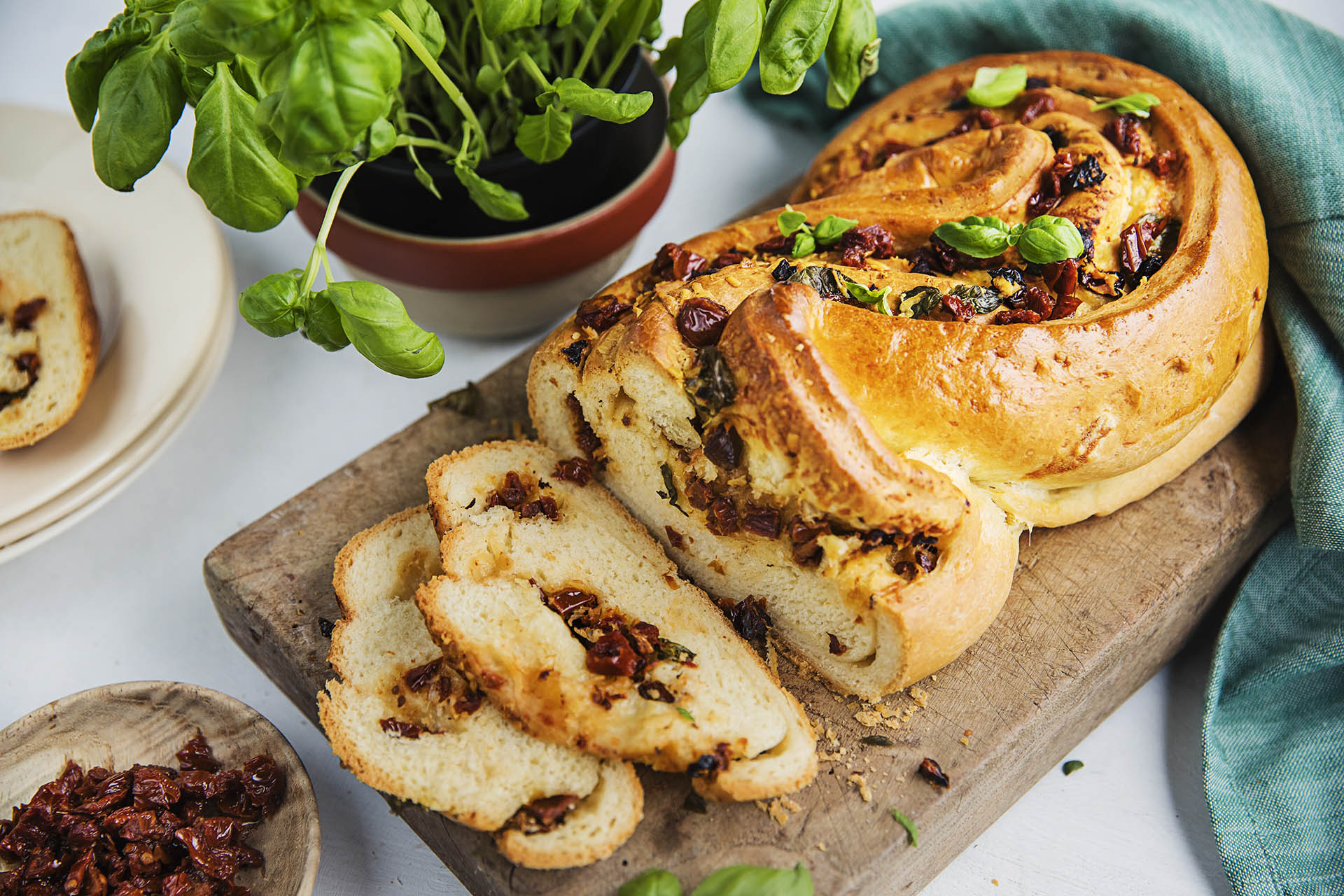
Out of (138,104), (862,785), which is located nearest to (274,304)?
(138,104)

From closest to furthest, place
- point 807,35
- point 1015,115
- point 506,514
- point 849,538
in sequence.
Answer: point 849,538
point 807,35
point 506,514
point 1015,115

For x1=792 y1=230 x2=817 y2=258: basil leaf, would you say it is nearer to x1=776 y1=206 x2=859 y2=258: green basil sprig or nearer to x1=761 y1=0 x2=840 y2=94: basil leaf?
x1=776 y1=206 x2=859 y2=258: green basil sprig

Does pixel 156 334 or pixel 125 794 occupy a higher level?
pixel 156 334

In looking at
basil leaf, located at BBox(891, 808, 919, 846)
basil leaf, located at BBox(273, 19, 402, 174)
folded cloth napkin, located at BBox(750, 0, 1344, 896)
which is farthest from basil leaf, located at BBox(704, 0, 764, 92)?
basil leaf, located at BBox(891, 808, 919, 846)

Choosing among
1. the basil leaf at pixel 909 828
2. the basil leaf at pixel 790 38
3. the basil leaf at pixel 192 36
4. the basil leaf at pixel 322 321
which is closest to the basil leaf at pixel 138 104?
the basil leaf at pixel 192 36

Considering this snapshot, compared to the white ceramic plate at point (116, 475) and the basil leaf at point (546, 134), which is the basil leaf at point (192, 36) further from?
the white ceramic plate at point (116, 475)

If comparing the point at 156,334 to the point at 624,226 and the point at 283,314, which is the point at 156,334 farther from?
the point at 624,226

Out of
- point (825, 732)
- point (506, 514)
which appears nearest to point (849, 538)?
point (825, 732)
